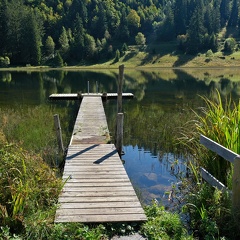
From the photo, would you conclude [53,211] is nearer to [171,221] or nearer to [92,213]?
[92,213]

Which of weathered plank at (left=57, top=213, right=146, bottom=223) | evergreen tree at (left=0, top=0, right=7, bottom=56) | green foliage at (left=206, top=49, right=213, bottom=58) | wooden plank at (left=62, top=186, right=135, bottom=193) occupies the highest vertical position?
evergreen tree at (left=0, top=0, right=7, bottom=56)

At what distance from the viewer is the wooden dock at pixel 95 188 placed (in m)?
5.48

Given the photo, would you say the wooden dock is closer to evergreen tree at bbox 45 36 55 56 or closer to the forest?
the forest

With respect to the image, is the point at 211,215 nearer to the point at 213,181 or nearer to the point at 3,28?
the point at 213,181

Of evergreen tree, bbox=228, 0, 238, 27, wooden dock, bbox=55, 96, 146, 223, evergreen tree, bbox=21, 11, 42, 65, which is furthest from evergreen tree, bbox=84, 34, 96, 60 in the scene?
wooden dock, bbox=55, 96, 146, 223

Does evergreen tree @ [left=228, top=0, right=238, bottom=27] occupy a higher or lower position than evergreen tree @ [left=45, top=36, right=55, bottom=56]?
higher

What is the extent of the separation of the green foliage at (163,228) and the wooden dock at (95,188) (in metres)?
0.21

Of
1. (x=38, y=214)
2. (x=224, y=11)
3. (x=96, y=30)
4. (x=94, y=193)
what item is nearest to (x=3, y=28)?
(x=96, y=30)

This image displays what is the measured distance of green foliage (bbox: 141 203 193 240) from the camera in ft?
16.8

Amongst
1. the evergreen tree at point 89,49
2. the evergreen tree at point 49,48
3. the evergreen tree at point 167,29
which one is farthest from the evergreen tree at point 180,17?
the evergreen tree at point 49,48

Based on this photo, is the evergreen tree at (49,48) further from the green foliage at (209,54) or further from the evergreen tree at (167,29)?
the green foliage at (209,54)

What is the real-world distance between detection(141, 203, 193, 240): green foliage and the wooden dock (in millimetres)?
209

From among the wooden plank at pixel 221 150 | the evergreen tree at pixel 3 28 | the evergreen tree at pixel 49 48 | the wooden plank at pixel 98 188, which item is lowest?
the wooden plank at pixel 98 188

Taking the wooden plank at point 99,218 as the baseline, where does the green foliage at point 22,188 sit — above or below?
above
